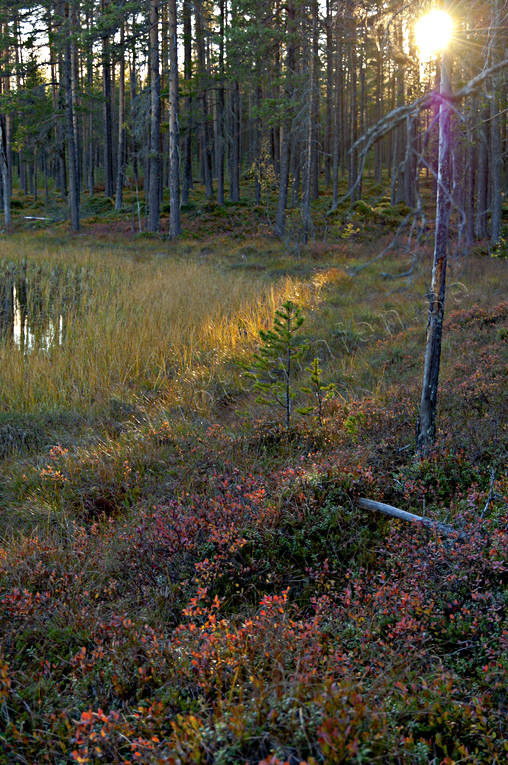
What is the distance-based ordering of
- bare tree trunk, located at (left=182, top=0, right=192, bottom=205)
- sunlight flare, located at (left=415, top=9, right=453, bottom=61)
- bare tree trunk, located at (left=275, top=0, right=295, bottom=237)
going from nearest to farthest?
sunlight flare, located at (left=415, top=9, right=453, bottom=61) → bare tree trunk, located at (left=275, top=0, right=295, bottom=237) → bare tree trunk, located at (left=182, top=0, right=192, bottom=205)

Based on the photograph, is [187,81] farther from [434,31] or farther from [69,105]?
[434,31]

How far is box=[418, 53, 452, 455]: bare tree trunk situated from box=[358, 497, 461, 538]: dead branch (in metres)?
0.75

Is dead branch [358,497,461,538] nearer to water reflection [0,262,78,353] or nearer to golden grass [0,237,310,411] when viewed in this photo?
golden grass [0,237,310,411]

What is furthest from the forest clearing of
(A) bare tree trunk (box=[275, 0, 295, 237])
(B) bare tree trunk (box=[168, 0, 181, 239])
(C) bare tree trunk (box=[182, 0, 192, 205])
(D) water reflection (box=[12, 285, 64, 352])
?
(C) bare tree trunk (box=[182, 0, 192, 205])

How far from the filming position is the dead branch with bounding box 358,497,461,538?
308cm

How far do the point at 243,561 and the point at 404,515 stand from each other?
1.00 meters

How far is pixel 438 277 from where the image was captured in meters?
4.04

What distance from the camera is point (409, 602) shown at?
256 cm

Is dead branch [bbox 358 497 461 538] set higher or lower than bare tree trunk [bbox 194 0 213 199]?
lower

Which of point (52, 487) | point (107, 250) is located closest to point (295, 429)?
point (52, 487)

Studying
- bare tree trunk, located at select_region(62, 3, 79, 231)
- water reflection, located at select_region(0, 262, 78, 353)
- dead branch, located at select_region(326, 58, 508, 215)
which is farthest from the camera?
bare tree trunk, located at select_region(62, 3, 79, 231)

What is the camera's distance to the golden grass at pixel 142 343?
676cm

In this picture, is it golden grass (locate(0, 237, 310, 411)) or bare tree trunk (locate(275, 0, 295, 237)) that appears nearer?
golden grass (locate(0, 237, 310, 411))

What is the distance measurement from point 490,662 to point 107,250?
19822 mm
